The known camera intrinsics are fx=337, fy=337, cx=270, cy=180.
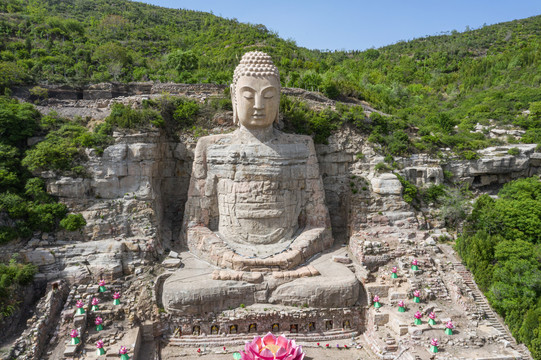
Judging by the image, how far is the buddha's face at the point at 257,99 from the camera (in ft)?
40.2

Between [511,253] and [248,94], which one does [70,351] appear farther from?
[511,253]

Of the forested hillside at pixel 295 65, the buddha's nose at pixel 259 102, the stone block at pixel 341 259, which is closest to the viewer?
the buddha's nose at pixel 259 102

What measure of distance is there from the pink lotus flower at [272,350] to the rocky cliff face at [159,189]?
22.2 ft

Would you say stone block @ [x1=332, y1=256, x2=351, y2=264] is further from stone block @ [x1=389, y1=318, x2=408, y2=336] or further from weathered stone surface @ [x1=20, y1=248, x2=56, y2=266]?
weathered stone surface @ [x1=20, y1=248, x2=56, y2=266]

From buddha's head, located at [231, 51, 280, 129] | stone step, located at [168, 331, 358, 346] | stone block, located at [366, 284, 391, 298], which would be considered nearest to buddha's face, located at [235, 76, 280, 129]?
buddha's head, located at [231, 51, 280, 129]

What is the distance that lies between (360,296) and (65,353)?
911 centimetres

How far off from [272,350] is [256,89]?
346 inches

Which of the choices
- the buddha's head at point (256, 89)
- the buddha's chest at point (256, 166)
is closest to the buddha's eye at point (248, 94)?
the buddha's head at point (256, 89)

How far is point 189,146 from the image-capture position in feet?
50.9

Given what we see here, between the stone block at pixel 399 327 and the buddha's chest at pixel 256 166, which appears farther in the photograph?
the buddha's chest at pixel 256 166

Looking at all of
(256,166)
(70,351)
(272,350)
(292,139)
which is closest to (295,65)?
(292,139)

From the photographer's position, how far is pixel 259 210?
1285cm

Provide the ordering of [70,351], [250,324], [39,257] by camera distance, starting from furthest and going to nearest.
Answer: [39,257], [250,324], [70,351]

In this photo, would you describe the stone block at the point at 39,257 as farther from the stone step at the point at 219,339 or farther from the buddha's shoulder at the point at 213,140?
the buddha's shoulder at the point at 213,140
